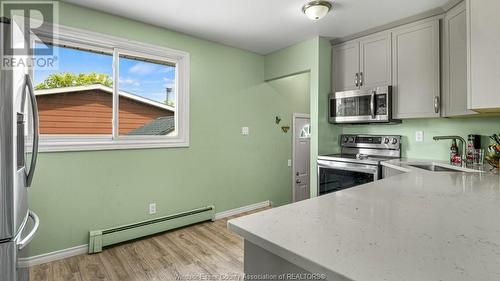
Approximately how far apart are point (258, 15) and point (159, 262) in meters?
2.64

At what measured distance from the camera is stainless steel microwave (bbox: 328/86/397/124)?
9.17 feet

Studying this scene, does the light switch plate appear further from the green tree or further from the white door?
the green tree

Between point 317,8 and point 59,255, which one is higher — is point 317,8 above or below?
above

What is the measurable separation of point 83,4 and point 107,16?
23 centimetres

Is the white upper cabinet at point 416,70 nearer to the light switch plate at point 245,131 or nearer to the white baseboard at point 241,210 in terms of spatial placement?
the light switch plate at point 245,131

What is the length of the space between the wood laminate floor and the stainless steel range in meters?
1.33

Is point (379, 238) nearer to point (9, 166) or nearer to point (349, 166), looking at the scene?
point (9, 166)

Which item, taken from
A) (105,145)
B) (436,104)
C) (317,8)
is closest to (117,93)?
(105,145)

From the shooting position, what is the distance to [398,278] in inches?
19.7

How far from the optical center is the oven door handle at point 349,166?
8.77ft

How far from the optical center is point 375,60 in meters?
2.96

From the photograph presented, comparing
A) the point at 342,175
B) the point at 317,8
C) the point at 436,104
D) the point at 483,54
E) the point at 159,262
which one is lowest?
the point at 159,262

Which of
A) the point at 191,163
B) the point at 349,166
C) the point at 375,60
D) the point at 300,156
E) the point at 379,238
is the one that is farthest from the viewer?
the point at 300,156

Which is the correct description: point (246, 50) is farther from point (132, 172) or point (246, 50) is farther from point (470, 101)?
point (470, 101)
